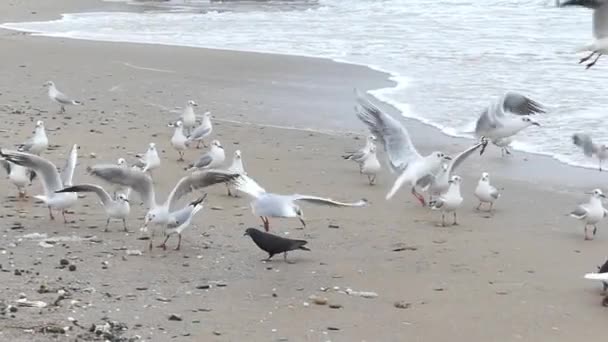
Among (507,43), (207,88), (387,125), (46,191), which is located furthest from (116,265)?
(507,43)

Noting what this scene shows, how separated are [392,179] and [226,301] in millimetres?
4005

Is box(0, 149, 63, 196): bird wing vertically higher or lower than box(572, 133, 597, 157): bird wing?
higher

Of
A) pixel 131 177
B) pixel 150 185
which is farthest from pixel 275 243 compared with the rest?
pixel 131 177

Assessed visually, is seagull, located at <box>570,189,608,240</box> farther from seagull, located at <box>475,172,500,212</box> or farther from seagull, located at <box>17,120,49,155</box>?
seagull, located at <box>17,120,49,155</box>

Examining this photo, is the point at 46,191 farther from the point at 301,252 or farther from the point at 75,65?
the point at 75,65

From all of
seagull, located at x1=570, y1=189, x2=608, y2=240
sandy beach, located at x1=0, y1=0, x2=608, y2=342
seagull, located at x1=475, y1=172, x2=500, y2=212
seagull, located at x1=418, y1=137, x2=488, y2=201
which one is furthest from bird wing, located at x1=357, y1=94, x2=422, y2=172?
seagull, located at x1=570, y1=189, x2=608, y2=240

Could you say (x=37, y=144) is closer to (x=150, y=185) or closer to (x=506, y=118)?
(x=150, y=185)

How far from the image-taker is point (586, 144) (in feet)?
30.5

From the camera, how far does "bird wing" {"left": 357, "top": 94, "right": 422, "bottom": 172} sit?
8.25m


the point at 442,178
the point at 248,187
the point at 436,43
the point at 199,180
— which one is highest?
A: the point at 199,180

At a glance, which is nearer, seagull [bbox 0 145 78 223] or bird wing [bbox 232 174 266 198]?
bird wing [bbox 232 174 266 198]

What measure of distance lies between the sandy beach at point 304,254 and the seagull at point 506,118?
392mm

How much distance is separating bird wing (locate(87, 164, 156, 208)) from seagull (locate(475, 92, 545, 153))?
3532 millimetres

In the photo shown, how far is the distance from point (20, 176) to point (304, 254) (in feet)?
7.92
